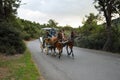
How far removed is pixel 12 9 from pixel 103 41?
12626mm

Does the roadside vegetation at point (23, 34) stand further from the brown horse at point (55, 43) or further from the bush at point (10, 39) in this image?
the brown horse at point (55, 43)

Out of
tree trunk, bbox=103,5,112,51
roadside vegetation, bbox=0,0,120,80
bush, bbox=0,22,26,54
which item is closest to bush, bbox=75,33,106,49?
roadside vegetation, bbox=0,0,120,80

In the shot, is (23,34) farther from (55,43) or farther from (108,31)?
(108,31)

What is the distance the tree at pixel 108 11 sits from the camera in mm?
32500

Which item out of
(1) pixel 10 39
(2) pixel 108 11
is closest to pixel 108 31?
(2) pixel 108 11

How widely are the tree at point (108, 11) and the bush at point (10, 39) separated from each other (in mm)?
11481

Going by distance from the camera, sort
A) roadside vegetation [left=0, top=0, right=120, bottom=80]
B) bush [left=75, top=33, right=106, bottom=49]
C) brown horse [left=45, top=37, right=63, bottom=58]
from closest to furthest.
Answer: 1. brown horse [left=45, top=37, right=63, bottom=58]
2. roadside vegetation [left=0, top=0, right=120, bottom=80]
3. bush [left=75, top=33, right=106, bottom=49]

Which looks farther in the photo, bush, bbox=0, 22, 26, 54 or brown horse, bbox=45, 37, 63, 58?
bush, bbox=0, 22, 26, 54

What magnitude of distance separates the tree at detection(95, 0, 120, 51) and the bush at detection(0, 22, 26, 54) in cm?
1148

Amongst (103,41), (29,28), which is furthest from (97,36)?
(29,28)

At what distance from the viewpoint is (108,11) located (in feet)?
109

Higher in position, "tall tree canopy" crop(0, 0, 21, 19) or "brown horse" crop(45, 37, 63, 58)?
"tall tree canopy" crop(0, 0, 21, 19)

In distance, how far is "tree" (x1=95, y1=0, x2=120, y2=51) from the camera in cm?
3250

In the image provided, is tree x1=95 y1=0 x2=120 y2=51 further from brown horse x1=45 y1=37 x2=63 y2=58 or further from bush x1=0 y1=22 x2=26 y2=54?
bush x1=0 y1=22 x2=26 y2=54
